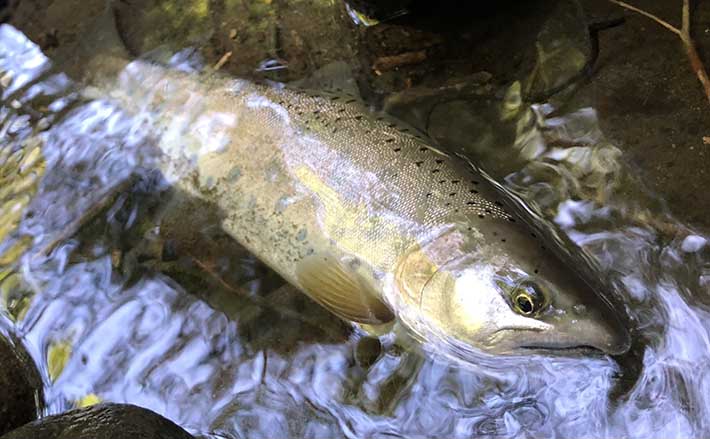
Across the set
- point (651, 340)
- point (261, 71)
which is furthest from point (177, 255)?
point (651, 340)

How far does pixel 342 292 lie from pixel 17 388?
1.31 metres

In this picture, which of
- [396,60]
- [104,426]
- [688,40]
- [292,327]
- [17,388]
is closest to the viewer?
[104,426]

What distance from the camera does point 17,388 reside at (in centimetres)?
254

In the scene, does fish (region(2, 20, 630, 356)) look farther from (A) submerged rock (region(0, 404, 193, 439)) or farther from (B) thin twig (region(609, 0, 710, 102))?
(B) thin twig (region(609, 0, 710, 102))

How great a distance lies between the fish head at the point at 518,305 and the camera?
2.18 meters

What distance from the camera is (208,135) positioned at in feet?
10.0

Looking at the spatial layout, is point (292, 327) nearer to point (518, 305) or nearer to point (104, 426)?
point (104, 426)

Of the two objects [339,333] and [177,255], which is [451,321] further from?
[177,255]

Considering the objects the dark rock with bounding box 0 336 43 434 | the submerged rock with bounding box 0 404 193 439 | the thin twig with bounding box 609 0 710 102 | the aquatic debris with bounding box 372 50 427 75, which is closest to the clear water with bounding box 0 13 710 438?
the dark rock with bounding box 0 336 43 434

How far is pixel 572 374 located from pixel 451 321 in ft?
1.54

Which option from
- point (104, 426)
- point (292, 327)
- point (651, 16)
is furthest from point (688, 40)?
point (104, 426)

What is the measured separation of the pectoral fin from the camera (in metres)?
2.62

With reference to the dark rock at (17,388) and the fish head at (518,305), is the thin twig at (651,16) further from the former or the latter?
the dark rock at (17,388)

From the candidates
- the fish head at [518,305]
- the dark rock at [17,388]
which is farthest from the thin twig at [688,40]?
the dark rock at [17,388]
